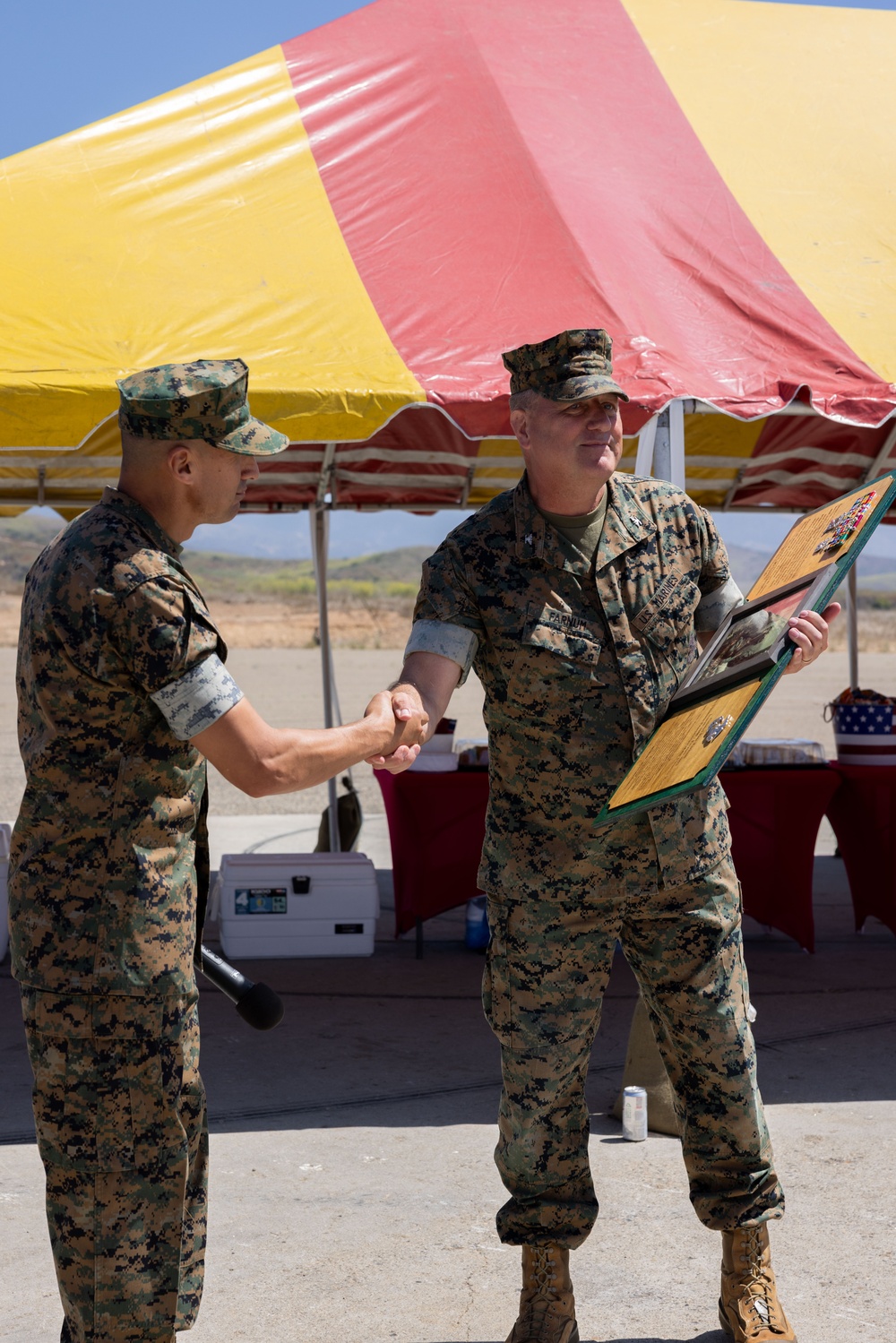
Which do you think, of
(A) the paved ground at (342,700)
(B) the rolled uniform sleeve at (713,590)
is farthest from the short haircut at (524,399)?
(A) the paved ground at (342,700)

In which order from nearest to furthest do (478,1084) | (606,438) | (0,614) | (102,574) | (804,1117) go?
1. (102,574)
2. (606,438)
3. (804,1117)
4. (478,1084)
5. (0,614)

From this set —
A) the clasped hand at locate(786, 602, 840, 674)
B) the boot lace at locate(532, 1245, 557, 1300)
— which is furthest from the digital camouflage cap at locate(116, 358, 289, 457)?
the boot lace at locate(532, 1245, 557, 1300)

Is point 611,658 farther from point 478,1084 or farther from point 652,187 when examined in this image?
point 652,187

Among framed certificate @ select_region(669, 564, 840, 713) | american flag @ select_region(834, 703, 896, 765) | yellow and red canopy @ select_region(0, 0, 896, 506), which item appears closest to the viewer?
framed certificate @ select_region(669, 564, 840, 713)

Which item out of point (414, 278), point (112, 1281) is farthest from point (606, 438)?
point (414, 278)

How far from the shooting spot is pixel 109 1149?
2186mm

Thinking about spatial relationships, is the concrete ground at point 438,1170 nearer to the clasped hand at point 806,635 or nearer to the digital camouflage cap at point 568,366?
the clasped hand at point 806,635

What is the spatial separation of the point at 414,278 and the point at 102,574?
2.98 metres

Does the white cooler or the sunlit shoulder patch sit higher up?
the sunlit shoulder patch

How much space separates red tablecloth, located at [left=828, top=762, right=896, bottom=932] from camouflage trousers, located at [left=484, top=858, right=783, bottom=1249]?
3.42 metres

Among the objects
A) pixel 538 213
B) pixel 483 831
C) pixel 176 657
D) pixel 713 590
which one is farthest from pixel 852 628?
pixel 176 657

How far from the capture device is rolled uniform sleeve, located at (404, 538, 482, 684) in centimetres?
283

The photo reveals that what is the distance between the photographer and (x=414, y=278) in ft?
15.8

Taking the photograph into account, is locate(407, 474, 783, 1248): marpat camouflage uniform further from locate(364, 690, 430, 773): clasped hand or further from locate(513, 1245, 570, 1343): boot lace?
locate(364, 690, 430, 773): clasped hand
